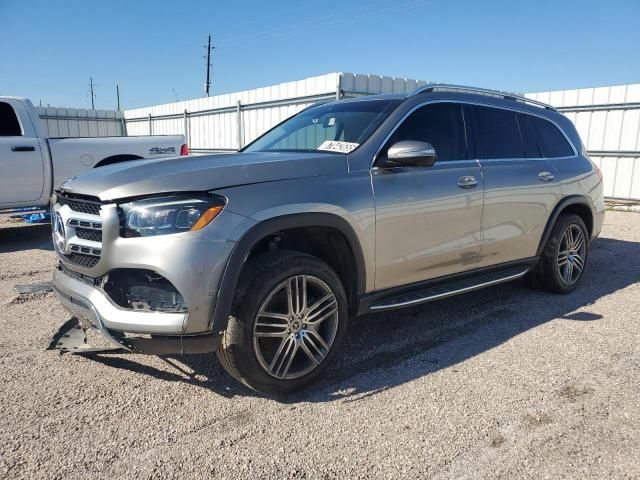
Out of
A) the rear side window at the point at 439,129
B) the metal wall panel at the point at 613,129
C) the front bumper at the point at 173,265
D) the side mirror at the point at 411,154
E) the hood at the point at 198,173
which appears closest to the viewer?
the front bumper at the point at 173,265

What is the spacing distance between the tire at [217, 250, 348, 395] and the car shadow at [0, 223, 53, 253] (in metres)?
5.61

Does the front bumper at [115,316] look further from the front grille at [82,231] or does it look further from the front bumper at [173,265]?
the front grille at [82,231]

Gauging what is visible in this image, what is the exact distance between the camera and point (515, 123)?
4801mm

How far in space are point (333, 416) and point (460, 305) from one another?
2407mm

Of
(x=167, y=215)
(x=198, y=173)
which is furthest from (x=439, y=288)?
(x=167, y=215)

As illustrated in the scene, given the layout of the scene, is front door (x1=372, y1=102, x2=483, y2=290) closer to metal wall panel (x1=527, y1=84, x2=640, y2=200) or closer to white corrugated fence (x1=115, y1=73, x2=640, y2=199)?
white corrugated fence (x1=115, y1=73, x2=640, y2=199)

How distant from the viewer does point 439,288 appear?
3947mm

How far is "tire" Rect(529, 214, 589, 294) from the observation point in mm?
5047

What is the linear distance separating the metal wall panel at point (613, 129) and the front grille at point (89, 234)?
13305 millimetres

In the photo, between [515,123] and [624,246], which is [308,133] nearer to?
[515,123]

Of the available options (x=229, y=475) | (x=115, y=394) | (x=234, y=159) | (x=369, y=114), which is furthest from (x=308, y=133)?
(x=229, y=475)

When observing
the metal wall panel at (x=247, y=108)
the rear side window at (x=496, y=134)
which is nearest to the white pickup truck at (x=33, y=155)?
the metal wall panel at (x=247, y=108)

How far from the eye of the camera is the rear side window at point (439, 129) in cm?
379

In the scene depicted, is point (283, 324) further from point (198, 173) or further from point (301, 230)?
point (198, 173)
